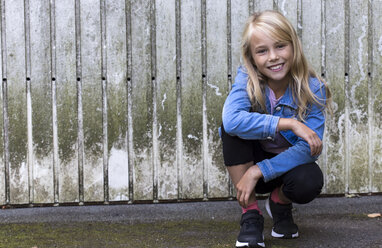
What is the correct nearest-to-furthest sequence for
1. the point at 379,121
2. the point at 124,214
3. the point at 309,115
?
1. the point at 309,115
2. the point at 124,214
3. the point at 379,121

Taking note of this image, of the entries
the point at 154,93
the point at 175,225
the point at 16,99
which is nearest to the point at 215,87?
the point at 154,93

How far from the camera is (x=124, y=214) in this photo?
10.5ft

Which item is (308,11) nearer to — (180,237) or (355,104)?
(355,104)

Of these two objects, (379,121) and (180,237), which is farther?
(379,121)

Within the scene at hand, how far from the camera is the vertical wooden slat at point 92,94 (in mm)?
3248

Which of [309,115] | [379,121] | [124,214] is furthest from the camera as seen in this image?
[379,121]

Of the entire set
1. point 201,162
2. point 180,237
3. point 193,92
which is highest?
point 193,92

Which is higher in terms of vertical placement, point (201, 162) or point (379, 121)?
point (379, 121)

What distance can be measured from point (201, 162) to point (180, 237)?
730 millimetres

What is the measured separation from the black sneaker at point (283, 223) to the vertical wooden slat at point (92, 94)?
3.98 ft

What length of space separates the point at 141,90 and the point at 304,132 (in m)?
1.28

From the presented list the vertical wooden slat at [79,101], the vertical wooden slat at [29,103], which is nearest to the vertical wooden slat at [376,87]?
the vertical wooden slat at [79,101]

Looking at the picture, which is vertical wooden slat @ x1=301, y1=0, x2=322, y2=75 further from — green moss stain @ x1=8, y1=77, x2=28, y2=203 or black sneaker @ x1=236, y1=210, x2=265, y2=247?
green moss stain @ x1=8, y1=77, x2=28, y2=203

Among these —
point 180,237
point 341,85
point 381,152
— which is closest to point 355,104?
point 341,85
